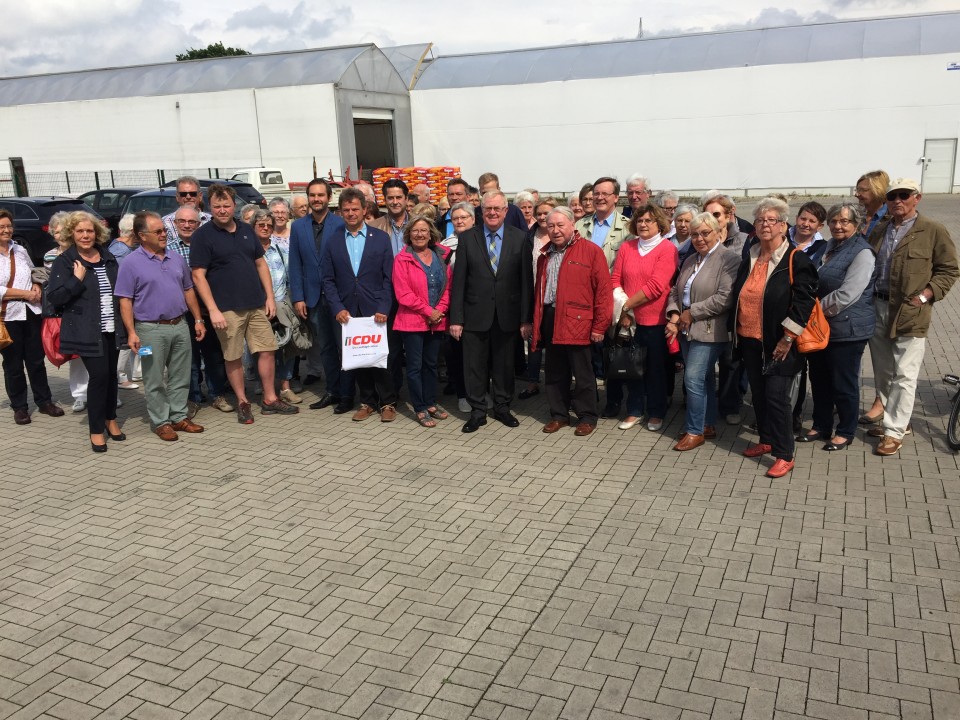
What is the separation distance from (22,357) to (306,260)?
2747 millimetres

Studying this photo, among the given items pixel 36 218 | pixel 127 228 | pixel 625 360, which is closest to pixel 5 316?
pixel 127 228

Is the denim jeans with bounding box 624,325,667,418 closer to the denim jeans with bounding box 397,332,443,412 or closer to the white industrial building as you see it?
the denim jeans with bounding box 397,332,443,412

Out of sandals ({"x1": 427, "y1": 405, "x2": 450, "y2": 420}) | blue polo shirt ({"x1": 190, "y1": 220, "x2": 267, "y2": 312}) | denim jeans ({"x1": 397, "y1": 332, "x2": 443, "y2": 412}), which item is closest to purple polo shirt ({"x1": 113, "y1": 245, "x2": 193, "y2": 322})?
blue polo shirt ({"x1": 190, "y1": 220, "x2": 267, "y2": 312})

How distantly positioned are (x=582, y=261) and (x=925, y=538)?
2.99 meters

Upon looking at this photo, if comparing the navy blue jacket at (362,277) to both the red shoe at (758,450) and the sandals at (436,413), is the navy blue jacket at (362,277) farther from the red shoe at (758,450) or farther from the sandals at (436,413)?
the red shoe at (758,450)

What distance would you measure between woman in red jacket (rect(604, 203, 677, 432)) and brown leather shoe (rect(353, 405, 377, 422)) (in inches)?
93.1

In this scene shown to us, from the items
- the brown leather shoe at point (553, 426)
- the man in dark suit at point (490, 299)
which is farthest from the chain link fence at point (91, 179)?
the brown leather shoe at point (553, 426)

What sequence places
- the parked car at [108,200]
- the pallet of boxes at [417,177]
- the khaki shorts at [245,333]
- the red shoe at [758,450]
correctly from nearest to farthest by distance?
the red shoe at [758,450] → the khaki shorts at [245,333] → the parked car at [108,200] → the pallet of boxes at [417,177]

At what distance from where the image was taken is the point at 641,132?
105 ft

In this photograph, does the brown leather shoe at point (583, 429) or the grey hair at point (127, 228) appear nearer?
the brown leather shoe at point (583, 429)

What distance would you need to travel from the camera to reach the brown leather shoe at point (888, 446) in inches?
228

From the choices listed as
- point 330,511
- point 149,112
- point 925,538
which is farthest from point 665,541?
point 149,112

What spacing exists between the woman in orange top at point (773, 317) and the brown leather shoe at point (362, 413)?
327 centimetres

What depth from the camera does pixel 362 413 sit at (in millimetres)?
7074
